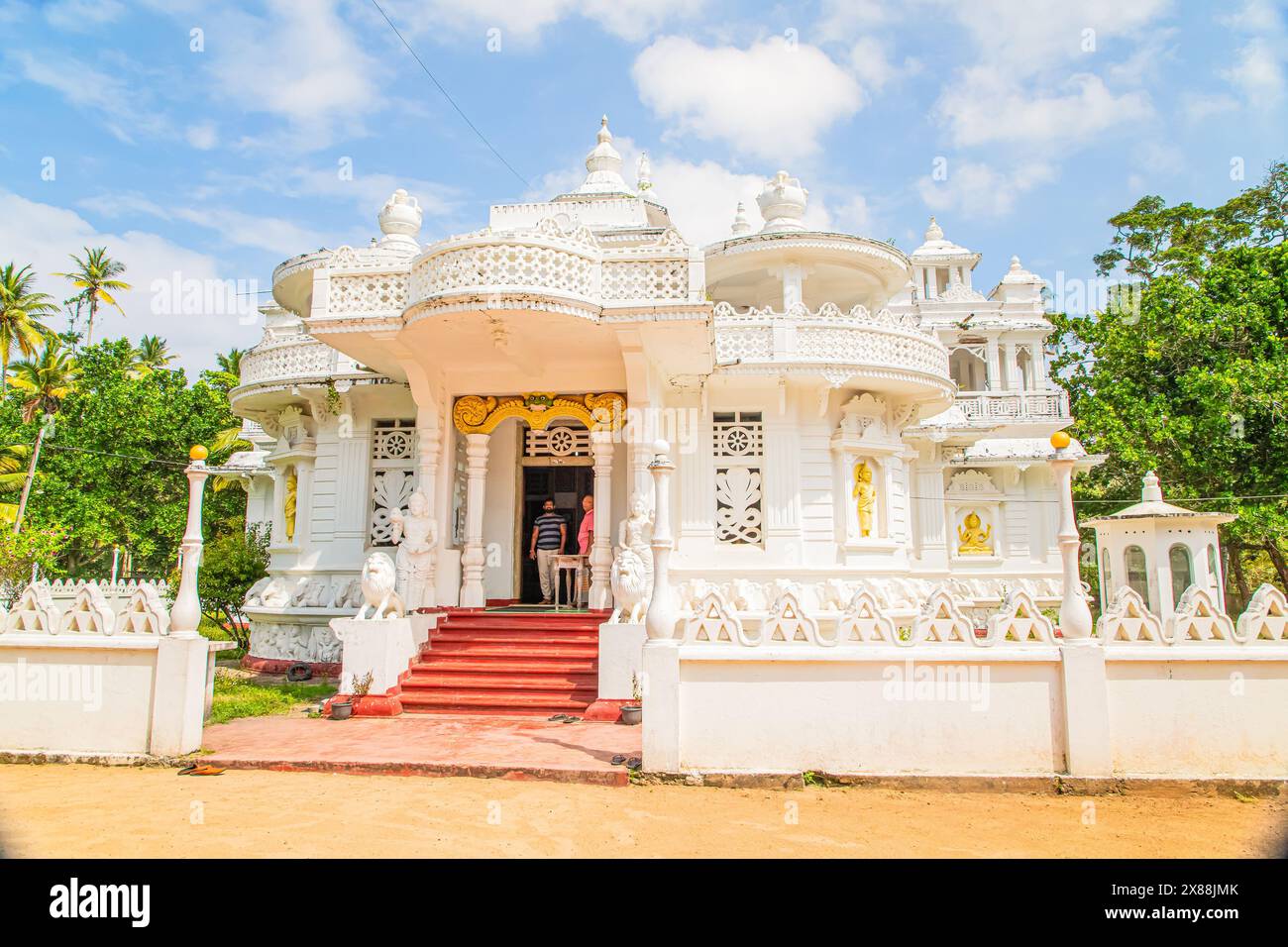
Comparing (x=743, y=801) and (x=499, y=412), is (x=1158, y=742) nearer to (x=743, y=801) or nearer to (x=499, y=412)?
(x=743, y=801)

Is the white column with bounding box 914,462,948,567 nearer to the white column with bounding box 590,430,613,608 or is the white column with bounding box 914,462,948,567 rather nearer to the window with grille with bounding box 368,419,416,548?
the white column with bounding box 590,430,613,608

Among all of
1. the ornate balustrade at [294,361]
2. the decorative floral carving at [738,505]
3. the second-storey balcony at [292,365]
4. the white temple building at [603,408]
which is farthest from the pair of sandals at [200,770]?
the decorative floral carving at [738,505]

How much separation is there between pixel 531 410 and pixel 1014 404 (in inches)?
579

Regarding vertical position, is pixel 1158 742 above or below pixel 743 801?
above

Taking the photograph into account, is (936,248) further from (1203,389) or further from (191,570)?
(191,570)

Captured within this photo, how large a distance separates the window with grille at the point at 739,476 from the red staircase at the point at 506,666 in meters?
3.12

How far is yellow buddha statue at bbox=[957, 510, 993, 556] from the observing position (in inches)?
698

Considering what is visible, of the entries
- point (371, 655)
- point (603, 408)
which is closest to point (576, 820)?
point (371, 655)

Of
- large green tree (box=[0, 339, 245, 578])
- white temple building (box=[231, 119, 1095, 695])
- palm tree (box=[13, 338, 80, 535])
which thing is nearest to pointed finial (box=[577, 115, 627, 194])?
white temple building (box=[231, 119, 1095, 695])

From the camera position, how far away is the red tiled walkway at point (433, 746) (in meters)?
6.46

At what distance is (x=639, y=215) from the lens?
14.6m

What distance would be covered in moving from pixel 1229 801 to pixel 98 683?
29.7 feet
